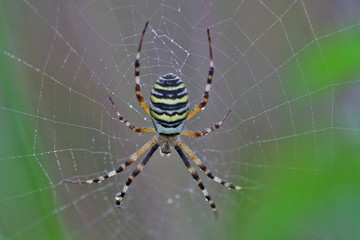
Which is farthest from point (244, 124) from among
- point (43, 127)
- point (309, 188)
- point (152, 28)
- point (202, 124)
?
point (43, 127)

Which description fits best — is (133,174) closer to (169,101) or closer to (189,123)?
(169,101)

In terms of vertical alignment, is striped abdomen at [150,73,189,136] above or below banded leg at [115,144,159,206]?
above

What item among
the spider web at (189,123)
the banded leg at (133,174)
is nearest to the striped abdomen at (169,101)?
the spider web at (189,123)

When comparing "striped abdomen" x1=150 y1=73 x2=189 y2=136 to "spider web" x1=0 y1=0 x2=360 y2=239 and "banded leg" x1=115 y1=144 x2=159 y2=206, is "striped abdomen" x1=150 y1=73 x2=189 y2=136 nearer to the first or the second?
"spider web" x1=0 y1=0 x2=360 y2=239

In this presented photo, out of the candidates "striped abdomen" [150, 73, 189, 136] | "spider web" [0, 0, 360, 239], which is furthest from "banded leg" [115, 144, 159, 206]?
"striped abdomen" [150, 73, 189, 136]

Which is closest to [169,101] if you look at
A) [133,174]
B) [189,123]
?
[133,174]
